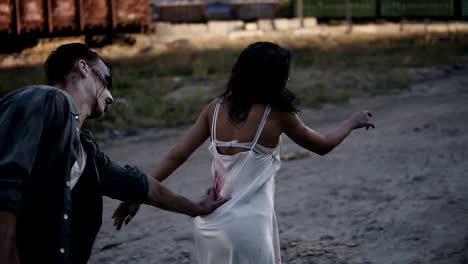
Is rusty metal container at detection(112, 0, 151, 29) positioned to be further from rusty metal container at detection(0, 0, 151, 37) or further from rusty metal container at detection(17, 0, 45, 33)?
rusty metal container at detection(17, 0, 45, 33)

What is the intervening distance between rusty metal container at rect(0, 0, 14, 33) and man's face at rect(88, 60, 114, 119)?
1404 centimetres

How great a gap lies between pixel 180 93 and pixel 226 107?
9797mm

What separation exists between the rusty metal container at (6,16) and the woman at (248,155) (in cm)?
1357

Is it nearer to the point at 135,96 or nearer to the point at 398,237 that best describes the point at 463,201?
the point at 398,237

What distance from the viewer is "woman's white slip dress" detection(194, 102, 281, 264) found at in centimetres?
329

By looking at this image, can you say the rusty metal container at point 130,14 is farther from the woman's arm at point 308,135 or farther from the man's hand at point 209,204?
the man's hand at point 209,204

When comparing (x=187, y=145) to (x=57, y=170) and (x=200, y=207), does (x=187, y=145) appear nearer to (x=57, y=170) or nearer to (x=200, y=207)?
(x=200, y=207)

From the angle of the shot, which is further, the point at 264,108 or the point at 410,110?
the point at 410,110

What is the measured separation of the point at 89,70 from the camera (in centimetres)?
270

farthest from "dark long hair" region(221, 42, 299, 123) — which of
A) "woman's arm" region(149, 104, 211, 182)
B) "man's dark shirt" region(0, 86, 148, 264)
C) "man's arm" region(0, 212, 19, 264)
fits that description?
"man's arm" region(0, 212, 19, 264)

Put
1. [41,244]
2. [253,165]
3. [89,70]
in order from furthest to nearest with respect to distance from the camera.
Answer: [253,165] → [89,70] → [41,244]

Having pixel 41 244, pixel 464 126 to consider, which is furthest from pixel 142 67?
pixel 41 244

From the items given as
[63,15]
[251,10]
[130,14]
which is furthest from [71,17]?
[251,10]

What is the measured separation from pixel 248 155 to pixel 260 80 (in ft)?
1.02
